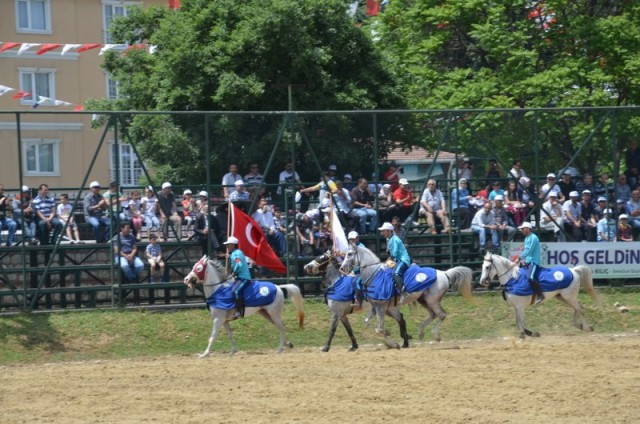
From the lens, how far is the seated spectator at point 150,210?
23.7 metres

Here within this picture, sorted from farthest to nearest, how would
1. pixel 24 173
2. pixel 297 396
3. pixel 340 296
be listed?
pixel 24 173 → pixel 340 296 → pixel 297 396

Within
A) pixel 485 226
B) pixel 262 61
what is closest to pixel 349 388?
pixel 485 226

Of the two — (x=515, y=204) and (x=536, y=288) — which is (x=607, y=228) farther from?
(x=536, y=288)

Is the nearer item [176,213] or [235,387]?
[235,387]

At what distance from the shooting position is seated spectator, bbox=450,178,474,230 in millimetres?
25656

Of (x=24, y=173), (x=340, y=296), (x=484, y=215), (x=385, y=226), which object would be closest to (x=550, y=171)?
(x=484, y=215)

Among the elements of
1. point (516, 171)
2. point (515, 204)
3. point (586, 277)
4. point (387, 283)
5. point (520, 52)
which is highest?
point (520, 52)

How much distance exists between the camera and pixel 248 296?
21.4 meters

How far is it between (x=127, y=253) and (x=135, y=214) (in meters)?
0.83

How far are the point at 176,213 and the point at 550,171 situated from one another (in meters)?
8.73

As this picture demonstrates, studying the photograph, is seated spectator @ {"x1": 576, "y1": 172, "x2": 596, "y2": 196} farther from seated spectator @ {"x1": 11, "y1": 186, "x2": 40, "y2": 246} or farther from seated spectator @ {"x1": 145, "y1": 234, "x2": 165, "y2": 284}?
seated spectator @ {"x1": 11, "y1": 186, "x2": 40, "y2": 246}

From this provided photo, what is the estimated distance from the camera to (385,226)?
73.5 ft

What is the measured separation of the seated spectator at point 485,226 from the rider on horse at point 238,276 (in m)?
6.43

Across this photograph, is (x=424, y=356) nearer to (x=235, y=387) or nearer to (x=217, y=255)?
(x=235, y=387)
